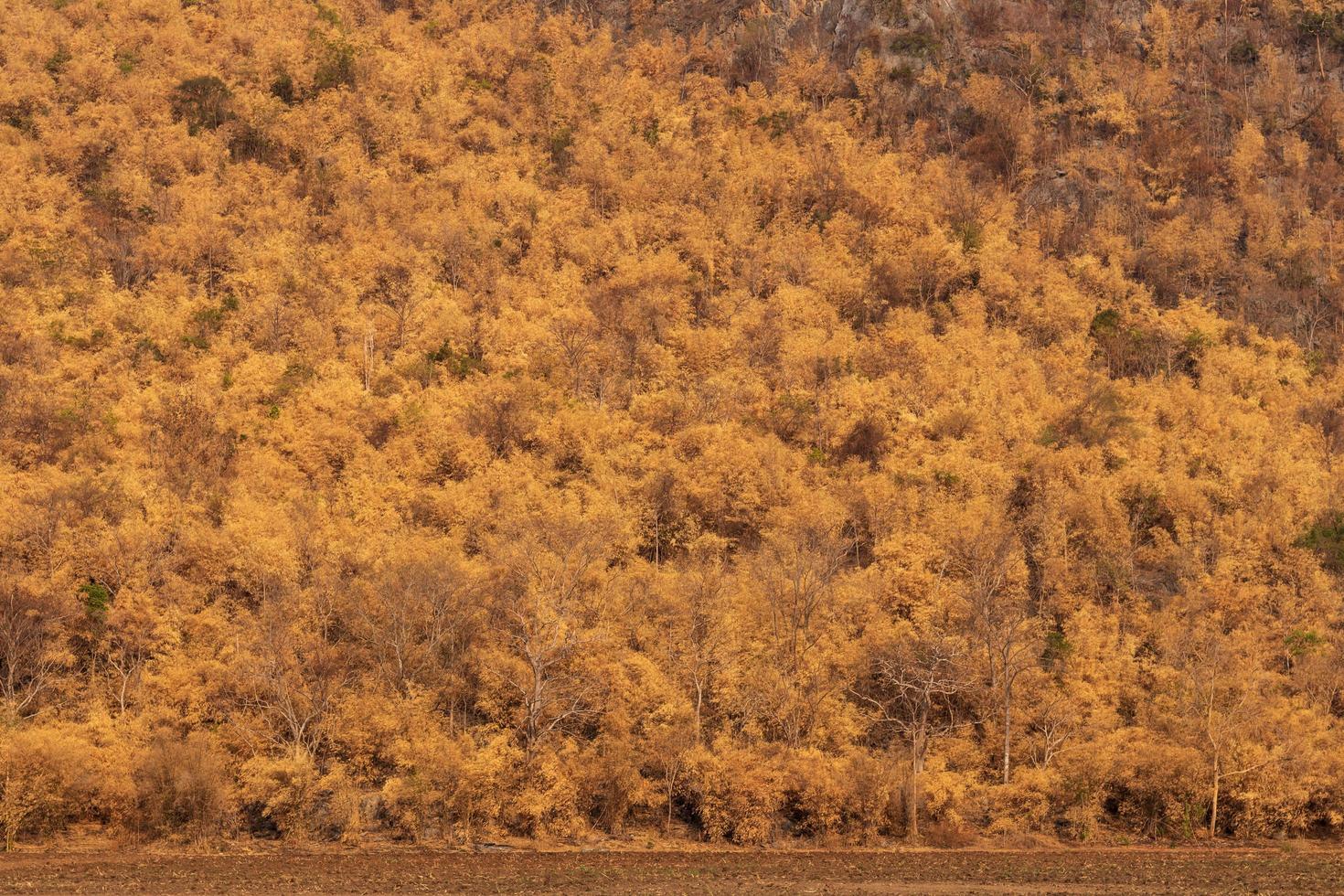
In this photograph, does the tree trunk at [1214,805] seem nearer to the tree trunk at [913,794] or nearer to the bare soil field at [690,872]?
the bare soil field at [690,872]

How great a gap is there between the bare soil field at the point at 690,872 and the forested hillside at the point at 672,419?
145 inches

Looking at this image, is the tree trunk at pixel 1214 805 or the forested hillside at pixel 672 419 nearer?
the tree trunk at pixel 1214 805

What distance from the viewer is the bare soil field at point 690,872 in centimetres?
3809

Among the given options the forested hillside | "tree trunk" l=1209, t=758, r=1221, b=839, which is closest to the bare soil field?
"tree trunk" l=1209, t=758, r=1221, b=839

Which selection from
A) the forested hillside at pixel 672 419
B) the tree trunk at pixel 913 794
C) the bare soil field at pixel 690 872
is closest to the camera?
the bare soil field at pixel 690 872

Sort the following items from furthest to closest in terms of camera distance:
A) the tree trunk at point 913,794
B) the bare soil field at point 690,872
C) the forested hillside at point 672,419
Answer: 1. the forested hillside at point 672,419
2. the tree trunk at point 913,794
3. the bare soil field at point 690,872

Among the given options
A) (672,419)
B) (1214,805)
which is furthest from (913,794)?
(672,419)

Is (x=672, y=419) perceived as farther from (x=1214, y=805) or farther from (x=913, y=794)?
(x=1214, y=805)

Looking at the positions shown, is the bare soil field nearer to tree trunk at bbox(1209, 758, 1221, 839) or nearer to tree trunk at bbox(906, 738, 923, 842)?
tree trunk at bbox(906, 738, 923, 842)

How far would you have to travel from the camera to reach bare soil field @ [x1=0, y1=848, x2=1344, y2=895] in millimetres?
38094

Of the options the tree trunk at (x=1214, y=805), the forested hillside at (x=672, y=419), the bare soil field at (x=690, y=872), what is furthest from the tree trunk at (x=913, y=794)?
the tree trunk at (x=1214, y=805)

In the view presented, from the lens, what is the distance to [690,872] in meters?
41.7

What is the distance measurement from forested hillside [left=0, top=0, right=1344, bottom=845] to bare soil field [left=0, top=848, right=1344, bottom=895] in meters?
3.67

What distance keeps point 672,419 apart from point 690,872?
37.1 metres
